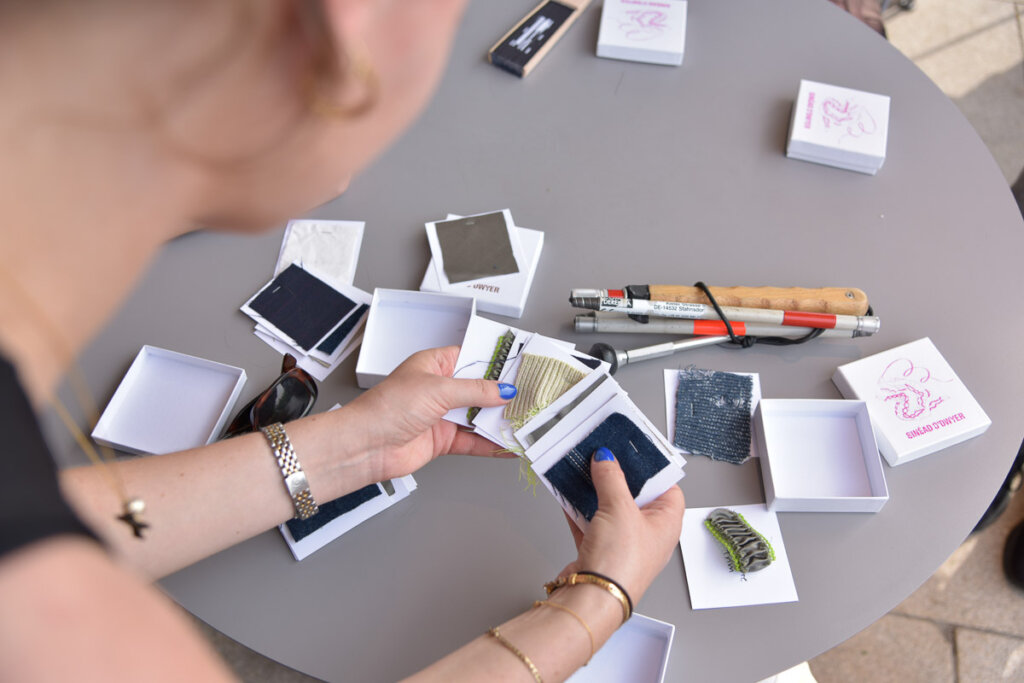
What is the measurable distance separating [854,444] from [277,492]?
0.84 meters

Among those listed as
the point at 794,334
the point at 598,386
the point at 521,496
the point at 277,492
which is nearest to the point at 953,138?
the point at 794,334

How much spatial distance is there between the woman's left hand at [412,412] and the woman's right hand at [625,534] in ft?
0.57

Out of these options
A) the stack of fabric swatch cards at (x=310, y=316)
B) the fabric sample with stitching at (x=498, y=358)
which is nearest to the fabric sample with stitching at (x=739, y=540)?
the fabric sample with stitching at (x=498, y=358)

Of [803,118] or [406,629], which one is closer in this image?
[406,629]

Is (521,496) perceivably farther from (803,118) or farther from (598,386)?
(803,118)

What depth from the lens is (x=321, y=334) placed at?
1.14 meters

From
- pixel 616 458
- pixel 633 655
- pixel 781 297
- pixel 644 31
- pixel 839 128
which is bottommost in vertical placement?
pixel 633 655

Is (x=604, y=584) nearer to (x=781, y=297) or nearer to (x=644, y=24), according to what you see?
(x=781, y=297)

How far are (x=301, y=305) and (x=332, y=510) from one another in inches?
13.8

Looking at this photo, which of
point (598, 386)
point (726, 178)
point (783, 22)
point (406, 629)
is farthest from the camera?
point (783, 22)

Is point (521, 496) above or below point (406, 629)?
above

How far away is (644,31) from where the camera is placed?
1409mm

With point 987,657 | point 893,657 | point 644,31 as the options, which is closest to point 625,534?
point 644,31

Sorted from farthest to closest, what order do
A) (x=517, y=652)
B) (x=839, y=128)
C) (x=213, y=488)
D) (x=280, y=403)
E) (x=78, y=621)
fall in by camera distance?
1. (x=839, y=128)
2. (x=280, y=403)
3. (x=213, y=488)
4. (x=517, y=652)
5. (x=78, y=621)
